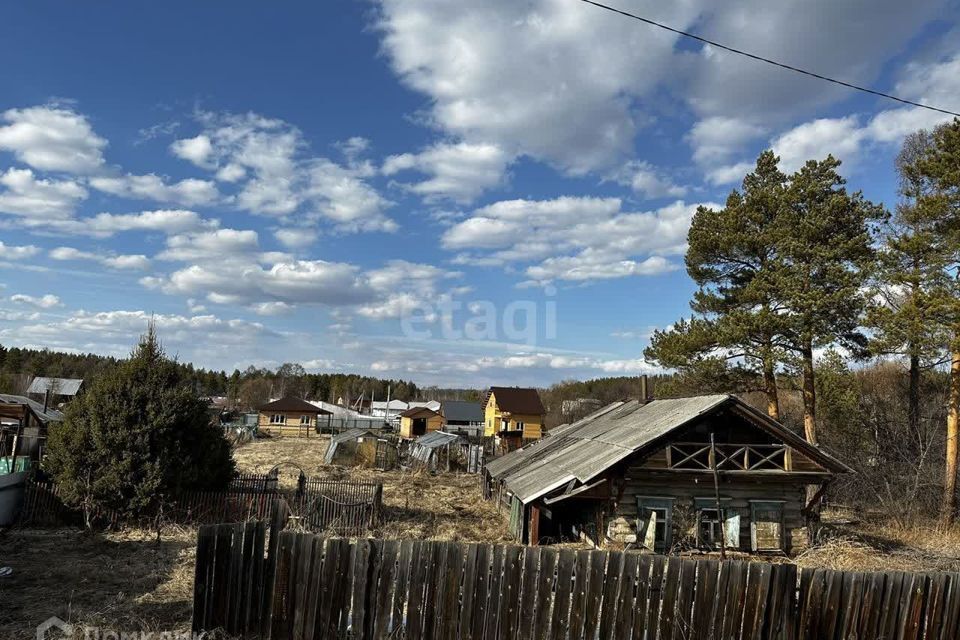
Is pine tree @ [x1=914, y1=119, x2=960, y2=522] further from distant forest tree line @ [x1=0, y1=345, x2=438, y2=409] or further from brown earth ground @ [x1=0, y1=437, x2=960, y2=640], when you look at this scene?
distant forest tree line @ [x1=0, y1=345, x2=438, y2=409]

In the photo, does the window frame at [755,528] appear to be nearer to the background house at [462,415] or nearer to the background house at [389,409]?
the background house at [462,415]

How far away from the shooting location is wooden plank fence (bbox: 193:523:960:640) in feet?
25.6

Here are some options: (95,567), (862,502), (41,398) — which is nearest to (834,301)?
(862,502)

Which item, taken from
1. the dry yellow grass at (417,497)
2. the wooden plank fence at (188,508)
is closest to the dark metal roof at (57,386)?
the dry yellow grass at (417,497)

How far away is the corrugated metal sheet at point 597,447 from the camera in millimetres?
16031

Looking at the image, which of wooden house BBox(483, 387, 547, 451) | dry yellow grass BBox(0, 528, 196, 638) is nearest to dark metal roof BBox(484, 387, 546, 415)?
wooden house BBox(483, 387, 547, 451)

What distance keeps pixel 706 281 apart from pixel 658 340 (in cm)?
345

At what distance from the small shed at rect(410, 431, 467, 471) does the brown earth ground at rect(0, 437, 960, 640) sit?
912 cm

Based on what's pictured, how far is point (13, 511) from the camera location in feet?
54.0

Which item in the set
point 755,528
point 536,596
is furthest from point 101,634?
point 755,528

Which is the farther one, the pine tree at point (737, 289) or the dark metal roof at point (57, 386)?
the dark metal roof at point (57, 386)

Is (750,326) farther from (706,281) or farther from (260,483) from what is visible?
(260,483)

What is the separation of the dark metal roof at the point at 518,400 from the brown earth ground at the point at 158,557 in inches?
1410

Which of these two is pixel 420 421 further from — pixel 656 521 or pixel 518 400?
pixel 656 521
